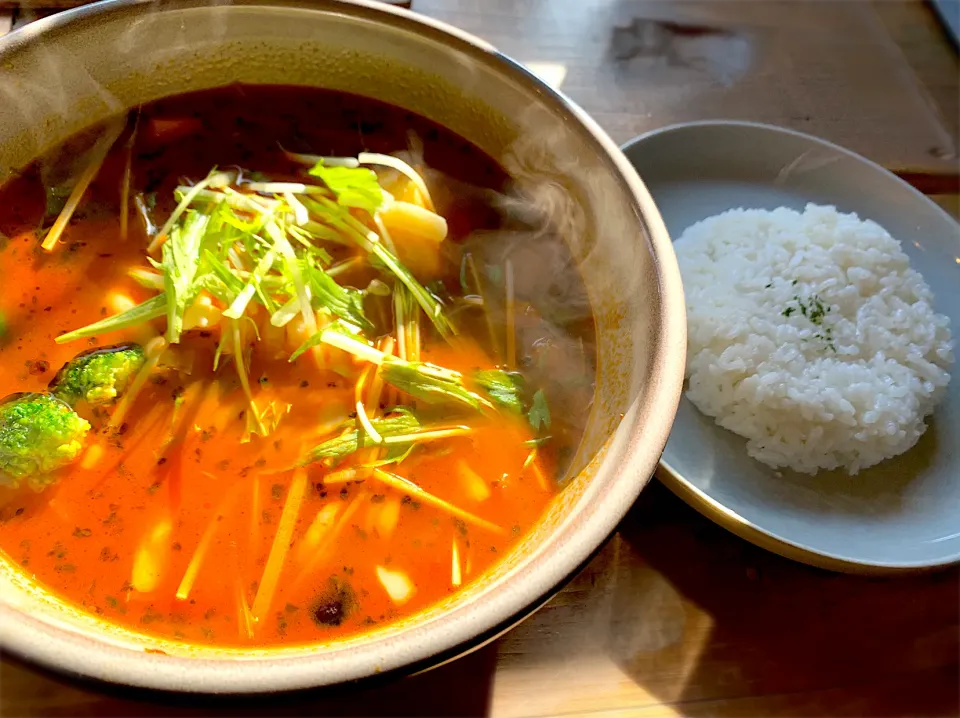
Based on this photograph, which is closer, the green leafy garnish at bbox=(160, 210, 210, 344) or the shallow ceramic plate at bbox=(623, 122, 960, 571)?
the green leafy garnish at bbox=(160, 210, 210, 344)

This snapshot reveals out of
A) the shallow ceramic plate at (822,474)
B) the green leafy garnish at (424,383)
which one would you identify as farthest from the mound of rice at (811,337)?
the green leafy garnish at (424,383)

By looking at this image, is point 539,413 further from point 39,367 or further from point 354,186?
point 39,367

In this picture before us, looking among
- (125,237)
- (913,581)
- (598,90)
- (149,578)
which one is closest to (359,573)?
(149,578)

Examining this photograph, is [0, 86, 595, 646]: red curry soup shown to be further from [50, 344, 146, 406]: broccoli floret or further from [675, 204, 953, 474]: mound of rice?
[675, 204, 953, 474]: mound of rice

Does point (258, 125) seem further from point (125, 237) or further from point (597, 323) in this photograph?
point (597, 323)

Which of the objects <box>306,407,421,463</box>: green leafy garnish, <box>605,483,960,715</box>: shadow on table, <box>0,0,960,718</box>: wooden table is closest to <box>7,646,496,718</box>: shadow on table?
<box>0,0,960,718</box>: wooden table

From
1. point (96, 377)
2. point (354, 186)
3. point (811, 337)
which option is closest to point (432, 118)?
point (354, 186)

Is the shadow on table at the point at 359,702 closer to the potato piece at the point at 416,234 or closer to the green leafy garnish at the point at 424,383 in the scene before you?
the green leafy garnish at the point at 424,383
